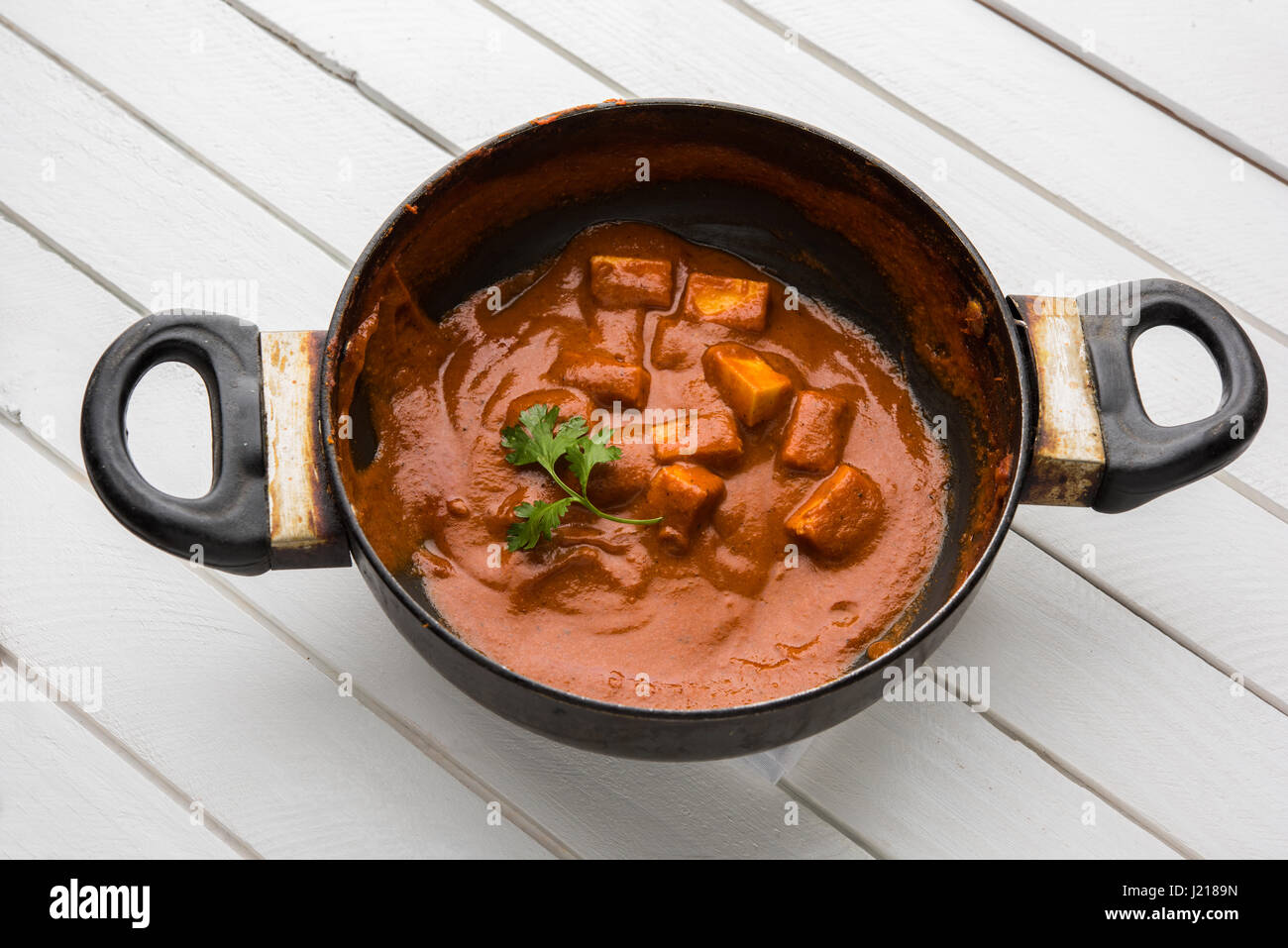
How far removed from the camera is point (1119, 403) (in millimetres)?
1837

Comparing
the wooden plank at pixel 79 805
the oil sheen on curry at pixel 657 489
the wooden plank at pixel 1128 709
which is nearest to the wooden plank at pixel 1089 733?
the wooden plank at pixel 1128 709

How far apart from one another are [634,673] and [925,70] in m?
1.23

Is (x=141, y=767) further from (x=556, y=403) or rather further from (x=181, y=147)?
(x=181, y=147)

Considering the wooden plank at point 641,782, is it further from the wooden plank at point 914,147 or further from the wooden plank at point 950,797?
the wooden plank at point 914,147

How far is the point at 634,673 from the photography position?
74.6 inches

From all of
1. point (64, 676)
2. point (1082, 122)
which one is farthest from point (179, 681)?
point (1082, 122)

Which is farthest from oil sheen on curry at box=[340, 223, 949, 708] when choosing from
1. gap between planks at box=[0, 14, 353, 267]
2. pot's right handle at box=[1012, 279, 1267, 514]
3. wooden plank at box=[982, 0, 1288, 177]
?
wooden plank at box=[982, 0, 1288, 177]

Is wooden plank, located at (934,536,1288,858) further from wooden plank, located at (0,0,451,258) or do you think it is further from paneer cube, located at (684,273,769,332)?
wooden plank, located at (0,0,451,258)

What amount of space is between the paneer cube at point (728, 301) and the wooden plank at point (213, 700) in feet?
2.67

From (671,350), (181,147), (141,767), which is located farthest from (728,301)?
(141,767)

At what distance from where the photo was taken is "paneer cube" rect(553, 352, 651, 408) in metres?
1.99

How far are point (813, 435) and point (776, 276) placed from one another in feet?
1.14

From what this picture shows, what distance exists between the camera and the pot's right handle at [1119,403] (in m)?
1.80
